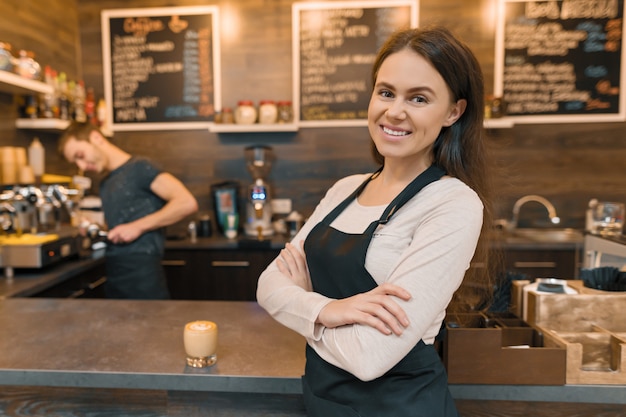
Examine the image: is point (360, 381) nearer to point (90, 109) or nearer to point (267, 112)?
point (267, 112)

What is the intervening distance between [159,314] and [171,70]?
2.64m

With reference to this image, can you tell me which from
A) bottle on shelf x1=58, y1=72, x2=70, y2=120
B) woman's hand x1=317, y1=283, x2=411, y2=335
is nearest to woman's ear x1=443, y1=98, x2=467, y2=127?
woman's hand x1=317, y1=283, x2=411, y2=335

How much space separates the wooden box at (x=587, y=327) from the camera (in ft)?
3.81

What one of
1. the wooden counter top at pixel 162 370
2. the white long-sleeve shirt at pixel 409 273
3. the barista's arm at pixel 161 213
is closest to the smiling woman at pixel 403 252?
the white long-sleeve shirt at pixel 409 273

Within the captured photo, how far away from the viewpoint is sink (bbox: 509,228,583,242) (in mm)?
3418

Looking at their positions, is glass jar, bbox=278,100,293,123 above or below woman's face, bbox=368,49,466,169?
above

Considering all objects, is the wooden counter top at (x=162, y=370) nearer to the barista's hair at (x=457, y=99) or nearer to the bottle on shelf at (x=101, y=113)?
the barista's hair at (x=457, y=99)

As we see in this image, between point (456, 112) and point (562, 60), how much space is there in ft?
10.0

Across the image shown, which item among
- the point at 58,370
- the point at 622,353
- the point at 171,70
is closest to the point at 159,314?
the point at 58,370

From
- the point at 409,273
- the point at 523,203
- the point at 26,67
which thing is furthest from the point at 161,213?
the point at 523,203

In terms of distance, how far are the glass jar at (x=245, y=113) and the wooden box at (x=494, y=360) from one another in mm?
2760

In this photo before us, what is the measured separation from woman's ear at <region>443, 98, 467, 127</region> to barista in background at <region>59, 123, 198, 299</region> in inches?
72.1

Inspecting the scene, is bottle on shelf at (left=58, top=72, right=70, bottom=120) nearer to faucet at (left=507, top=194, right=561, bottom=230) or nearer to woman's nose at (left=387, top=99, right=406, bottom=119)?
woman's nose at (left=387, top=99, right=406, bottom=119)

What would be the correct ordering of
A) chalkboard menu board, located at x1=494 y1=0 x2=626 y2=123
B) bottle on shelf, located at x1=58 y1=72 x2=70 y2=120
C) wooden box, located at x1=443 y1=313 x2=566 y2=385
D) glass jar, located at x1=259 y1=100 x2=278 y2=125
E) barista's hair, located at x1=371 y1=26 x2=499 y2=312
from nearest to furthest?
barista's hair, located at x1=371 y1=26 x2=499 y2=312 < wooden box, located at x1=443 y1=313 x2=566 y2=385 < bottle on shelf, located at x1=58 y1=72 x2=70 y2=120 < chalkboard menu board, located at x1=494 y1=0 x2=626 y2=123 < glass jar, located at x1=259 y1=100 x2=278 y2=125
